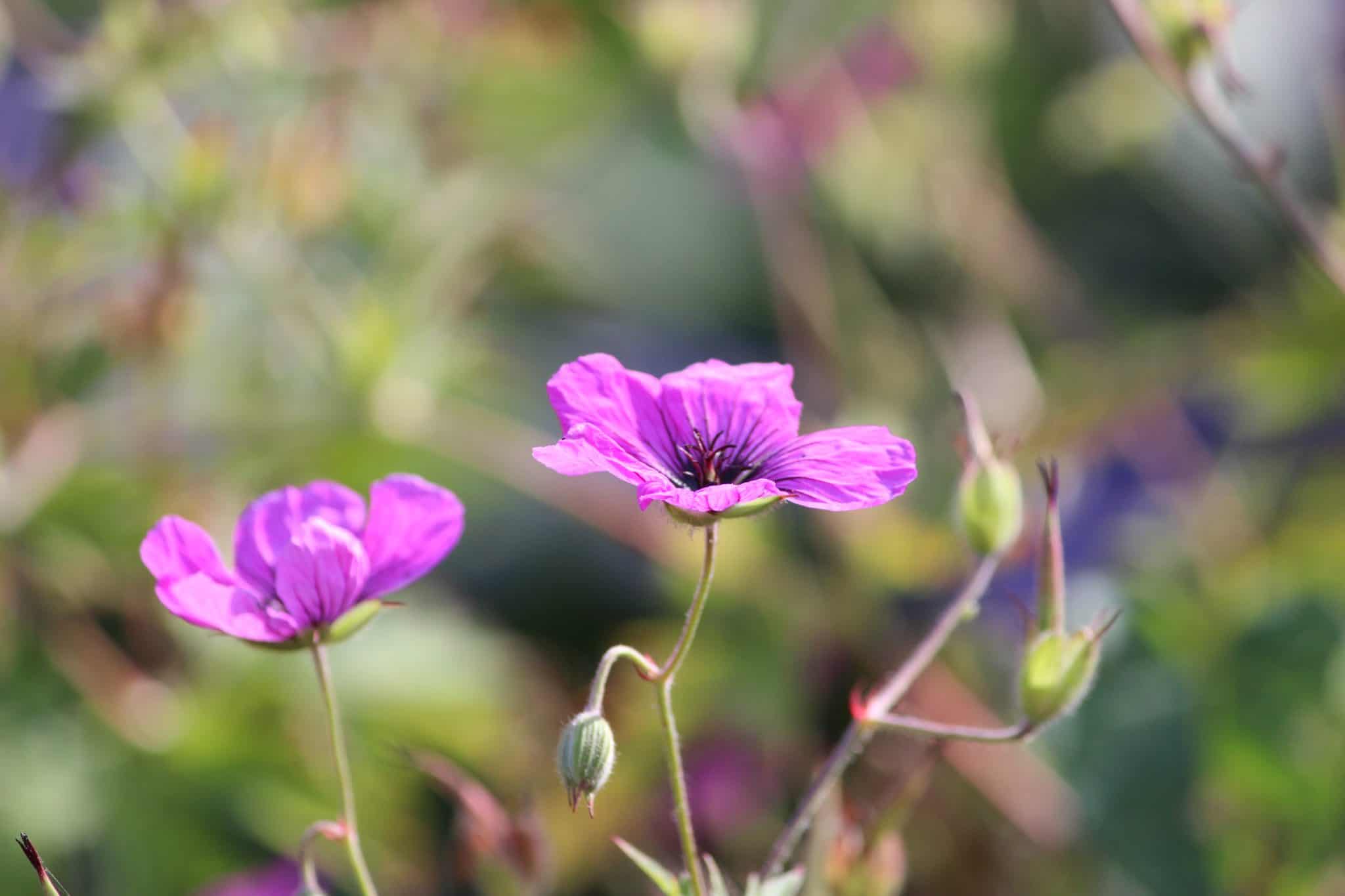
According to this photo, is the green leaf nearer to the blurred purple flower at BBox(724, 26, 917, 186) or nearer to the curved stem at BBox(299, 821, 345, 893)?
the curved stem at BBox(299, 821, 345, 893)

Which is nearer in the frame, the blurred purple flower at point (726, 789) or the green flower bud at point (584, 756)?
the green flower bud at point (584, 756)

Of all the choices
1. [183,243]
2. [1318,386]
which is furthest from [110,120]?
[1318,386]

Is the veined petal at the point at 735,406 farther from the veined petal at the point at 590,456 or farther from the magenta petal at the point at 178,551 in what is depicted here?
the magenta petal at the point at 178,551

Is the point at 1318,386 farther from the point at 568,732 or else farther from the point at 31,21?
the point at 31,21

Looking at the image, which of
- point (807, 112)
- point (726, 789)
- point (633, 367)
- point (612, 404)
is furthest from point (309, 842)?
point (807, 112)

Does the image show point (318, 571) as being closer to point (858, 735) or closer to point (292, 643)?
point (292, 643)

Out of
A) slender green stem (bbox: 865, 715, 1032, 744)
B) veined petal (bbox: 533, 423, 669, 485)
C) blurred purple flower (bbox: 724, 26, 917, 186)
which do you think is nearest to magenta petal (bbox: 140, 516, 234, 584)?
veined petal (bbox: 533, 423, 669, 485)

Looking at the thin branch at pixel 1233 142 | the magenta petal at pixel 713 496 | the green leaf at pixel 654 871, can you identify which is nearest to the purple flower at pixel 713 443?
the magenta petal at pixel 713 496
